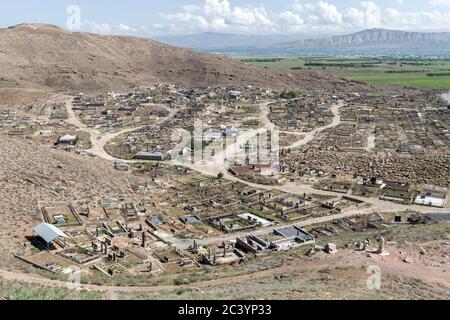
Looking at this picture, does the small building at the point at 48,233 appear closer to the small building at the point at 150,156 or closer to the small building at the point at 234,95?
the small building at the point at 150,156

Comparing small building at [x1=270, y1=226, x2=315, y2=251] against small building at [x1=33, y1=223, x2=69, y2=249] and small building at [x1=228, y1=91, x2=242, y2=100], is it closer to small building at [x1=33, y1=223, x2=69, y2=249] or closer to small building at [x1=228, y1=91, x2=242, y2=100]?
small building at [x1=33, y1=223, x2=69, y2=249]

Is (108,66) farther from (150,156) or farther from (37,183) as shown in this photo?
(37,183)

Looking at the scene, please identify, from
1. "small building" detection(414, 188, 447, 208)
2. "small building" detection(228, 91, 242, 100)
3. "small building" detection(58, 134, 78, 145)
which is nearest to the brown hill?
"small building" detection(228, 91, 242, 100)

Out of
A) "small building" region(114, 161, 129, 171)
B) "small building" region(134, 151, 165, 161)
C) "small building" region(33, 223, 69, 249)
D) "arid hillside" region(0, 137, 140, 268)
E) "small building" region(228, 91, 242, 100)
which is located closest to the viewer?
"small building" region(33, 223, 69, 249)

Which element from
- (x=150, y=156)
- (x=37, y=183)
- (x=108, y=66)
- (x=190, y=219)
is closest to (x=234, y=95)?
(x=108, y=66)

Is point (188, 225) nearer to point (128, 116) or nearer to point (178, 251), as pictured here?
point (178, 251)
